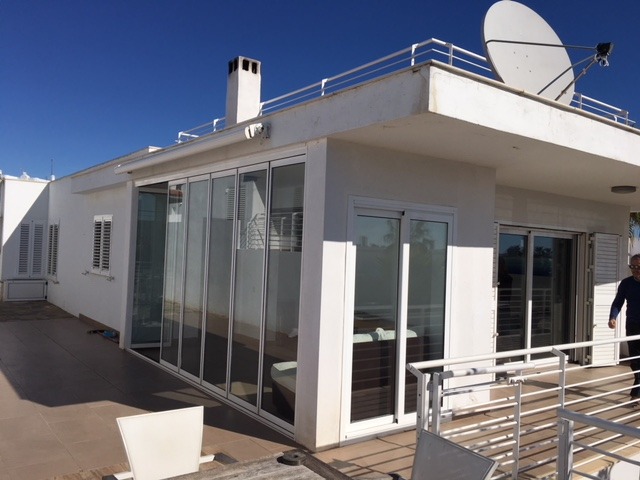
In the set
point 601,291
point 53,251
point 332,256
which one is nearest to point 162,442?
point 332,256

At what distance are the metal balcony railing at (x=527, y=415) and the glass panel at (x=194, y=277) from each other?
3009 mm

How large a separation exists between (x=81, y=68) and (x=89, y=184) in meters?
4.74

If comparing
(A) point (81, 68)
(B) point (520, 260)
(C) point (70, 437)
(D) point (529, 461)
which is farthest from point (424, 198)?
(A) point (81, 68)

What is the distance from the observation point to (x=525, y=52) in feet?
18.1

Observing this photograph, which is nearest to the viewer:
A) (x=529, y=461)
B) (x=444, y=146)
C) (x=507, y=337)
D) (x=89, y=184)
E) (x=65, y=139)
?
(x=529, y=461)

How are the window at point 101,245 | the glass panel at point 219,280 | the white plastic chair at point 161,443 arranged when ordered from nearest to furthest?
the white plastic chair at point 161,443, the glass panel at point 219,280, the window at point 101,245

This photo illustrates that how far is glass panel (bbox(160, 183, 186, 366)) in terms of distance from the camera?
7488 mm

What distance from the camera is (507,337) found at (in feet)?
26.3

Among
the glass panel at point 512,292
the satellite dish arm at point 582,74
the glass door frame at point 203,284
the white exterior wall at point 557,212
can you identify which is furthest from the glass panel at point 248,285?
the glass panel at point 512,292

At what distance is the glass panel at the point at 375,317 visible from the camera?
5039 millimetres

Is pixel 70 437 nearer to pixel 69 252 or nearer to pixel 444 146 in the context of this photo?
pixel 444 146

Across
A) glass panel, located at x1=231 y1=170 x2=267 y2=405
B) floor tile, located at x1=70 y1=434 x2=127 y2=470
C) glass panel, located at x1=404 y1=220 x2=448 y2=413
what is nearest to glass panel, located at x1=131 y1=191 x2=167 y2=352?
glass panel, located at x1=231 y1=170 x2=267 y2=405

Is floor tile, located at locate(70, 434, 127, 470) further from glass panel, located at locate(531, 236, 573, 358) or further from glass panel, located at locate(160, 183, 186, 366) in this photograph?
glass panel, located at locate(531, 236, 573, 358)

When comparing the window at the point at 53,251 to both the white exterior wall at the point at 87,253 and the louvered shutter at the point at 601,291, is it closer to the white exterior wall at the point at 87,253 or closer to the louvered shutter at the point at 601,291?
the white exterior wall at the point at 87,253
